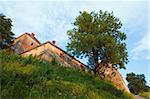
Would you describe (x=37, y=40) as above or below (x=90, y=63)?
above

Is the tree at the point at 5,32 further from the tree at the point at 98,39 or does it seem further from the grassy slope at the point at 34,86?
the grassy slope at the point at 34,86

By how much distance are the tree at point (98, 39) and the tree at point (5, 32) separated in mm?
11324

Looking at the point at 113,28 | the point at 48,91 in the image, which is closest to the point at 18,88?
the point at 48,91

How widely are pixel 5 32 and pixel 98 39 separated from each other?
17.0 metres

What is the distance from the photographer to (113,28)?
42.2 metres

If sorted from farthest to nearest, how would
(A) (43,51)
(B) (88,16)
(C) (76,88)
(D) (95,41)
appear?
(A) (43,51)
(B) (88,16)
(D) (95,41)
(C) (76,88)

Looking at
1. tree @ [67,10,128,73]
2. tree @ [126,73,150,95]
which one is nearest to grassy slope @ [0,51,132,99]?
tree @ [67,10,128,73]

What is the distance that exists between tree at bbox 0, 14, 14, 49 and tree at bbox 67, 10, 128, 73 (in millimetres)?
11324

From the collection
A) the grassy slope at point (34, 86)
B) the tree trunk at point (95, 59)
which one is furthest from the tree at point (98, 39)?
the grassy slope at point (34, 86)

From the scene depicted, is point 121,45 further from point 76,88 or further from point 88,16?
point 76,88

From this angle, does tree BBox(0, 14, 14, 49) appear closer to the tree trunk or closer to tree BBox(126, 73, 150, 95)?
the tree trunk

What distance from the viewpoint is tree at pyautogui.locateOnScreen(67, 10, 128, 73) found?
3981cm

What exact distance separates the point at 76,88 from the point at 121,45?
24505mm

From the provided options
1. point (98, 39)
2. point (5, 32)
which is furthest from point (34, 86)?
point (5, 32)
